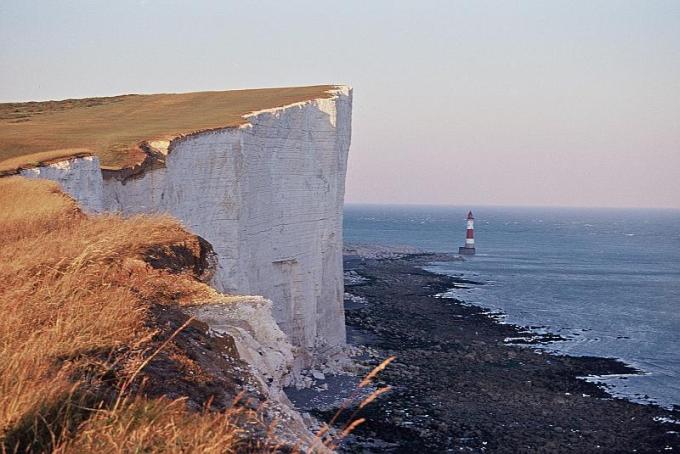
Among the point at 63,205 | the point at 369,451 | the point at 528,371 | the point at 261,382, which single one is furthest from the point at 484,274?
the point at 261,382

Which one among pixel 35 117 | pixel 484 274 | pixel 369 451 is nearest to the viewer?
pixel 369 451

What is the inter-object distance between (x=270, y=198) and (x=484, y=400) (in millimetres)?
7804

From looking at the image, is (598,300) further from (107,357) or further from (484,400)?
(107,357)

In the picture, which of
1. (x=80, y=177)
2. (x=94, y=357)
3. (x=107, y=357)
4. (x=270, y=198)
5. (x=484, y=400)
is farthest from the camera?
(x=270, y=198)

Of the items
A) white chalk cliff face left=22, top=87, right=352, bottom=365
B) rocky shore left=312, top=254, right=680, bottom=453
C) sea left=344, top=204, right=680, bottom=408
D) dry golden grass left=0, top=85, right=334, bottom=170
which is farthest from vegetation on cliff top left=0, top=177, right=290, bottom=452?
sea left=344, top=204, right=680, bottom=408

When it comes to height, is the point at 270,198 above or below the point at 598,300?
above

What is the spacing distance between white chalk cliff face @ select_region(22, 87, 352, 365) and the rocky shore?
2662mm

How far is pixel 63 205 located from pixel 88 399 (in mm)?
6737

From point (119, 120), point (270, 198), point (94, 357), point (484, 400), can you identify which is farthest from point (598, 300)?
point (94, 357)

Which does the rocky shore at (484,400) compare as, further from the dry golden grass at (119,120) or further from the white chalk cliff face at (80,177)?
the dry golden grass at (119,120)

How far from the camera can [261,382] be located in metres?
4.55

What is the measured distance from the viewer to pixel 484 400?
741 inches

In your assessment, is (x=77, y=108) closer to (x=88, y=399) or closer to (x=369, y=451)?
(x=369, y=451)

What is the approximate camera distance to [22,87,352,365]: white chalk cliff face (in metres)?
16.4
